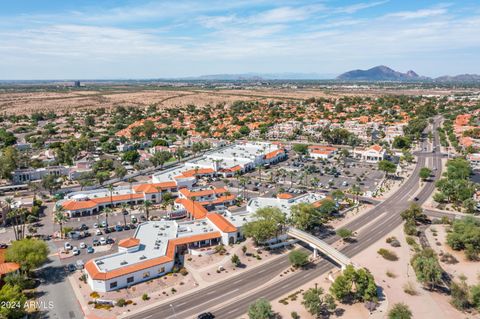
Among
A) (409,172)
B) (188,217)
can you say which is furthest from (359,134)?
(188,217)

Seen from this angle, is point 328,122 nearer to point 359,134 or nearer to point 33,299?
point 359,134

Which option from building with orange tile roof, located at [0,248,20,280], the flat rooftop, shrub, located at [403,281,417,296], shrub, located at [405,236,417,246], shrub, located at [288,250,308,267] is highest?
building with orange tile roof, located at [0,248,20,280]

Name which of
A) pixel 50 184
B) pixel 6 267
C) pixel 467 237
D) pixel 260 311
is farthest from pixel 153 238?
pixel 467 237

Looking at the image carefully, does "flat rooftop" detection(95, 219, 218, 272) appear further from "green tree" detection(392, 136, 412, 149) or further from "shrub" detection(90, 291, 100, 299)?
"green tree" detection(392, 136, 412, 149)

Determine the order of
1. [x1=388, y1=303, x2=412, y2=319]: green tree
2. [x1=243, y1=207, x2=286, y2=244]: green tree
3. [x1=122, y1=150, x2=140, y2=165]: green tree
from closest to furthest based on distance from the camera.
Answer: [x1=388, y1=303, x2=412, y2=319]: green tree → [x1=243, y1=207, x2=286, y2=244]: green tree → [x1=122, y1=150, x2=140, y2=165]: green tree

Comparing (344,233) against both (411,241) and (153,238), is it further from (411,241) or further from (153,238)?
(153,238)

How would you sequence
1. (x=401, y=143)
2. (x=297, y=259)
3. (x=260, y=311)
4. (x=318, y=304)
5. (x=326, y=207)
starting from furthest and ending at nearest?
(x=401, y=143)
(x=326, y=207)
(x=297, y=259)
(x=318, y=304)
(x=260, y=311)

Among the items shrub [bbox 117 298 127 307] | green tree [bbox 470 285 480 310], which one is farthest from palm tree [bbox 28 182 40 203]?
green tree [bbox 470 285 480 310]
